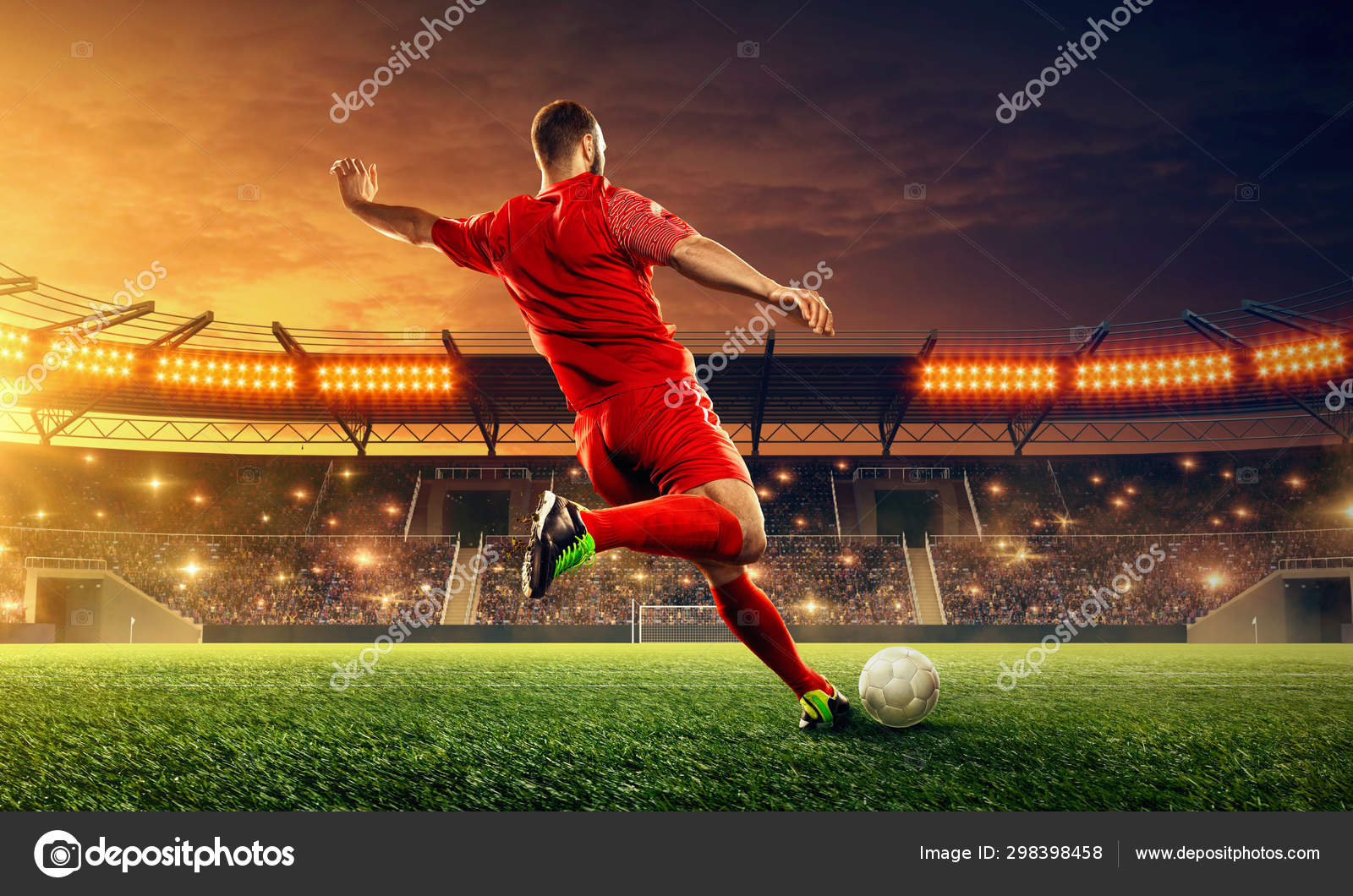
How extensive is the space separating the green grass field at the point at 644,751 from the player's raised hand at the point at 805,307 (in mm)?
1389

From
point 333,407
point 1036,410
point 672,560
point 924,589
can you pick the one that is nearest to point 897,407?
point 1036,410

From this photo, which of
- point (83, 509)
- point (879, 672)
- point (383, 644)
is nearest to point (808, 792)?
point (879, 672)

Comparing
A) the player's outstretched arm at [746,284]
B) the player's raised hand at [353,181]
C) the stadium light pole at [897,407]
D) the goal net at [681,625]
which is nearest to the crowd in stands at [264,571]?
the goal net at [681,625]

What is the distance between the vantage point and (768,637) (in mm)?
3498

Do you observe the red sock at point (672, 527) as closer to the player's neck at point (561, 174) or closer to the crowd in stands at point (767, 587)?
the player's neck at point (561, 174)

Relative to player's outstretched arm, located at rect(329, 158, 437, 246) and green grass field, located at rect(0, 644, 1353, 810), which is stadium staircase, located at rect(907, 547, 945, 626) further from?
player's outstretched arm, located at rect(329, 158, 437, 246)

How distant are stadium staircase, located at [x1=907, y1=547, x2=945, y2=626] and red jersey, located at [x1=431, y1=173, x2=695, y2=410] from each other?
23775 millimetres

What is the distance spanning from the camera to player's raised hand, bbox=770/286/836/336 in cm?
256

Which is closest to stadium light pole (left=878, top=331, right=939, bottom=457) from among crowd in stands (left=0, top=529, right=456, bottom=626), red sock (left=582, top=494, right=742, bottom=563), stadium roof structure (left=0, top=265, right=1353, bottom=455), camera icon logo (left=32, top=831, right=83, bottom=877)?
stadium roof structure (left=0, top=265, right=1353, bottom=455)

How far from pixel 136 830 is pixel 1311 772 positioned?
3.48 m

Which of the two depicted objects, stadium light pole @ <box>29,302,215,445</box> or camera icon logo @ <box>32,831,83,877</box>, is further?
stadium light pole @ <box>29,302,215,445</box>

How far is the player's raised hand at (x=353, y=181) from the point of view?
3.86 metres

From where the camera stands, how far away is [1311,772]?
8.88 ft

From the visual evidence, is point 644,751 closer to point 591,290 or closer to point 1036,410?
point 591,290
